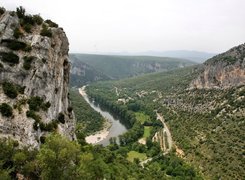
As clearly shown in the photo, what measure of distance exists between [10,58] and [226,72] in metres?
137

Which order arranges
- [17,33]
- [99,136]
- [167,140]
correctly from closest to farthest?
[17,33]
[167,140]
[99,136]

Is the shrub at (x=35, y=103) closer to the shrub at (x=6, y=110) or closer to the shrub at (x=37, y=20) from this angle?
the shrub at (x=6, y=110)

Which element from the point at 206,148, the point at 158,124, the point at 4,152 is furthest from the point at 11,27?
the point at 158,124

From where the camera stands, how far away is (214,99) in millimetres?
164375

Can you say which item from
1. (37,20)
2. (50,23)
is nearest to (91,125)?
(50,23)

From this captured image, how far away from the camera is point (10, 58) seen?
2280 inches

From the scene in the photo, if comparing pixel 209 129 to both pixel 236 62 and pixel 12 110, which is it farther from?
pixel 12 110

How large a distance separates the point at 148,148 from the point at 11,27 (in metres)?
82.8

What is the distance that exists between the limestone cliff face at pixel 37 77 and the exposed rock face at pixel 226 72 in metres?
115

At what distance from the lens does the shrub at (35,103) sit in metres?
53.8

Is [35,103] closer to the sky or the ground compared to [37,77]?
closer to the ground

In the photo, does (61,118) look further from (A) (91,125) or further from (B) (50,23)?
(A) (91,125)

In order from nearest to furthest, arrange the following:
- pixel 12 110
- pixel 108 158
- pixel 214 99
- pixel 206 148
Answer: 1. pixel 12 110
2. pixel 108 158
3. pixel 206 148
4. pixel 214 99

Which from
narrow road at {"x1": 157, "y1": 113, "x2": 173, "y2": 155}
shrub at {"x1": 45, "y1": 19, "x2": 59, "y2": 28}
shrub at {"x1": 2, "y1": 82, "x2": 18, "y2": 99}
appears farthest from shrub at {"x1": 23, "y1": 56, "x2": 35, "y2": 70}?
narrow road at {"x1": 157, "y1": 113, "x2": 173, "y2": 155}
